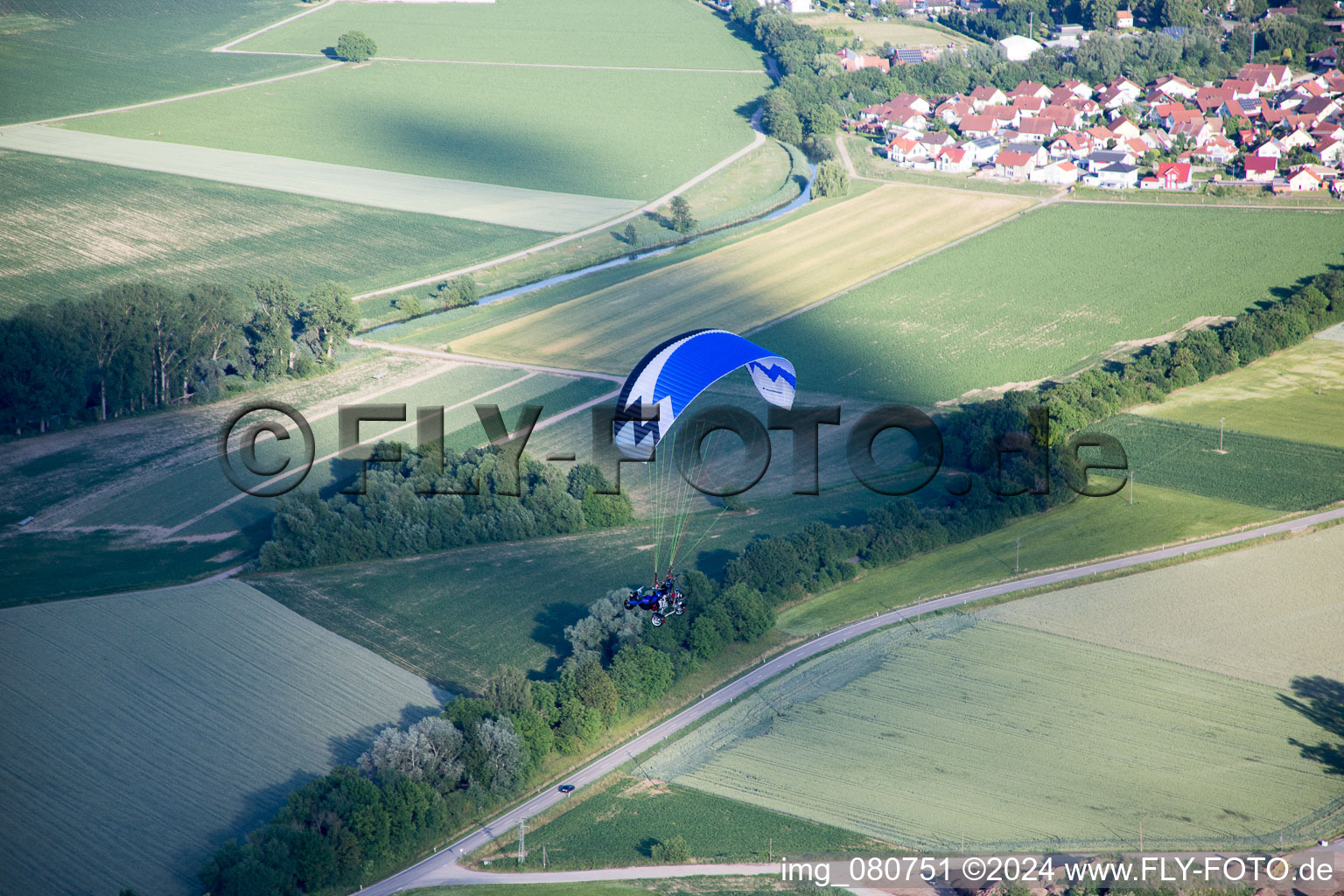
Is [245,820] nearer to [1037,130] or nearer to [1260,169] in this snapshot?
[1260,169]

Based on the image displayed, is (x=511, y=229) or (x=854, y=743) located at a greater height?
(x=511, y=229)

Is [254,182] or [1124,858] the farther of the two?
[254,182]

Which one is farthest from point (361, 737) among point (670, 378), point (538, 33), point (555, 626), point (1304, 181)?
point (538, 33)

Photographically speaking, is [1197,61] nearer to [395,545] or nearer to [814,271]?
[814,271]

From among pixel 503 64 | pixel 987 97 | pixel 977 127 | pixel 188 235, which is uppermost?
pixel 503 64

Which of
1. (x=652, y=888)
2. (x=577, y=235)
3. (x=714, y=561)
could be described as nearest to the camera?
(x=652, y=888)

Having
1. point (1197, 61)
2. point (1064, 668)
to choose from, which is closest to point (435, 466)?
point (1064, 668)

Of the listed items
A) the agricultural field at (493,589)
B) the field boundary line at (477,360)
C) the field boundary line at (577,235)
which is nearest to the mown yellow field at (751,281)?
the field boundary line at (477,360)
